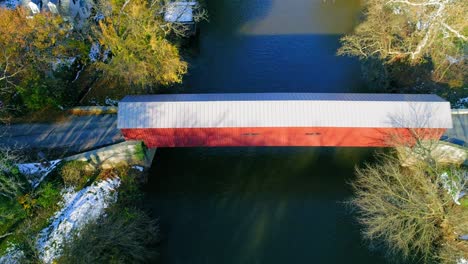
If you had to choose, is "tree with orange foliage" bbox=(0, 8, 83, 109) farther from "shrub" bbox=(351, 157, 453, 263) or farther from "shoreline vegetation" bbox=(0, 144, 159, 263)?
"shrub" bbox=(351, 157, 453, 263)

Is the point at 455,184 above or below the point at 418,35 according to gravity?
below

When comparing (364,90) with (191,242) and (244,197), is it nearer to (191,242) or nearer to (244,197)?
(244,197)

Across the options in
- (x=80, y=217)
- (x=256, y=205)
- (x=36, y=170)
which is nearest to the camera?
(x=80, y=217)

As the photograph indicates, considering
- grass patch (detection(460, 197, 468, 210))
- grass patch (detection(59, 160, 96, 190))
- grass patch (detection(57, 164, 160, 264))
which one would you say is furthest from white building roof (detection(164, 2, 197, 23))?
grass patch (detection(460, 197, 468, 210))

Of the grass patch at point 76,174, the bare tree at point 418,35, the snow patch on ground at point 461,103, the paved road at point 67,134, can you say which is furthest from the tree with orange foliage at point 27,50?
the snow patch on ground at point 461,103

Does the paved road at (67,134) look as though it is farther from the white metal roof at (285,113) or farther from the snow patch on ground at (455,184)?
the snow patch on ground at (455,184)

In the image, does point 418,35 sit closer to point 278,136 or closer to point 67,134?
point 278,136

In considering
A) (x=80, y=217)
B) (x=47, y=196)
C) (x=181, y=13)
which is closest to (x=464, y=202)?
(x=80, y=217)

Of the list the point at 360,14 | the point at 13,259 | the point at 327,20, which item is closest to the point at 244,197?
the point at 13,259
